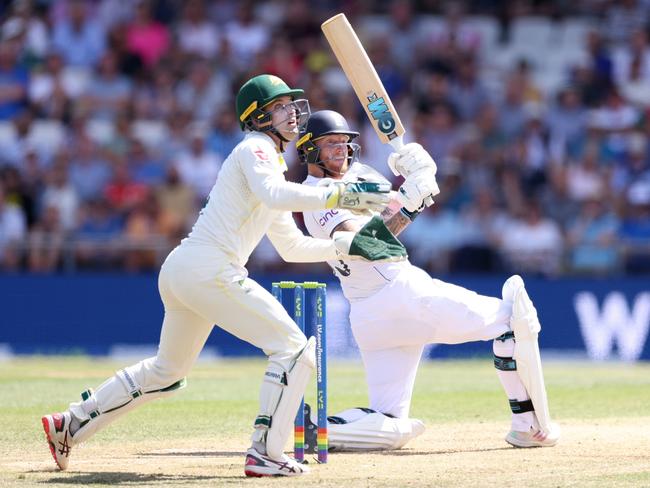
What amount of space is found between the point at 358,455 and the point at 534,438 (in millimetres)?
1087

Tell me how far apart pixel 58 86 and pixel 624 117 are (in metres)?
7.72

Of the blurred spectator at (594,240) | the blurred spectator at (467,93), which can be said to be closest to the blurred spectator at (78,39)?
the blurred spectator at (467,93)

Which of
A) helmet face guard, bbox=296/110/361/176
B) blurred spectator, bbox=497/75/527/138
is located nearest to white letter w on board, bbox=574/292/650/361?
blurred spectator, bbox=497/75/527/138

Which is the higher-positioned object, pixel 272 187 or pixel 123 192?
pixel 123 192

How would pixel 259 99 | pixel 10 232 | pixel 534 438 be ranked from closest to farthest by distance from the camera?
pixel 259 99, pixel 534 438, pixel 10 232

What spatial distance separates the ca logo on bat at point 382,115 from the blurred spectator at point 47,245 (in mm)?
7988

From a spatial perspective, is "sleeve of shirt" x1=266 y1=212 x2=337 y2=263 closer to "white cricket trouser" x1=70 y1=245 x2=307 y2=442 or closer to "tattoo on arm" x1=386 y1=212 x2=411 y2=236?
"white cricket trouser" x1=70 y1=245 x2=307 y2=442

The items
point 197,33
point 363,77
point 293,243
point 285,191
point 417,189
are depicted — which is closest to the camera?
point 285,191

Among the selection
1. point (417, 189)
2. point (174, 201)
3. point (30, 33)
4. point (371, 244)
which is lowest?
point (371, 244)

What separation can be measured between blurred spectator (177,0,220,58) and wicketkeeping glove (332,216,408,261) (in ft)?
37.7

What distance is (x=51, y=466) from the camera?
22.6ft

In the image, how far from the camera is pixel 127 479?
638cm

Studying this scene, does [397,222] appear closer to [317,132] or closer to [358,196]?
[317,132]

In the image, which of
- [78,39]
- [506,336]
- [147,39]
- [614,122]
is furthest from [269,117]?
[78,39]
